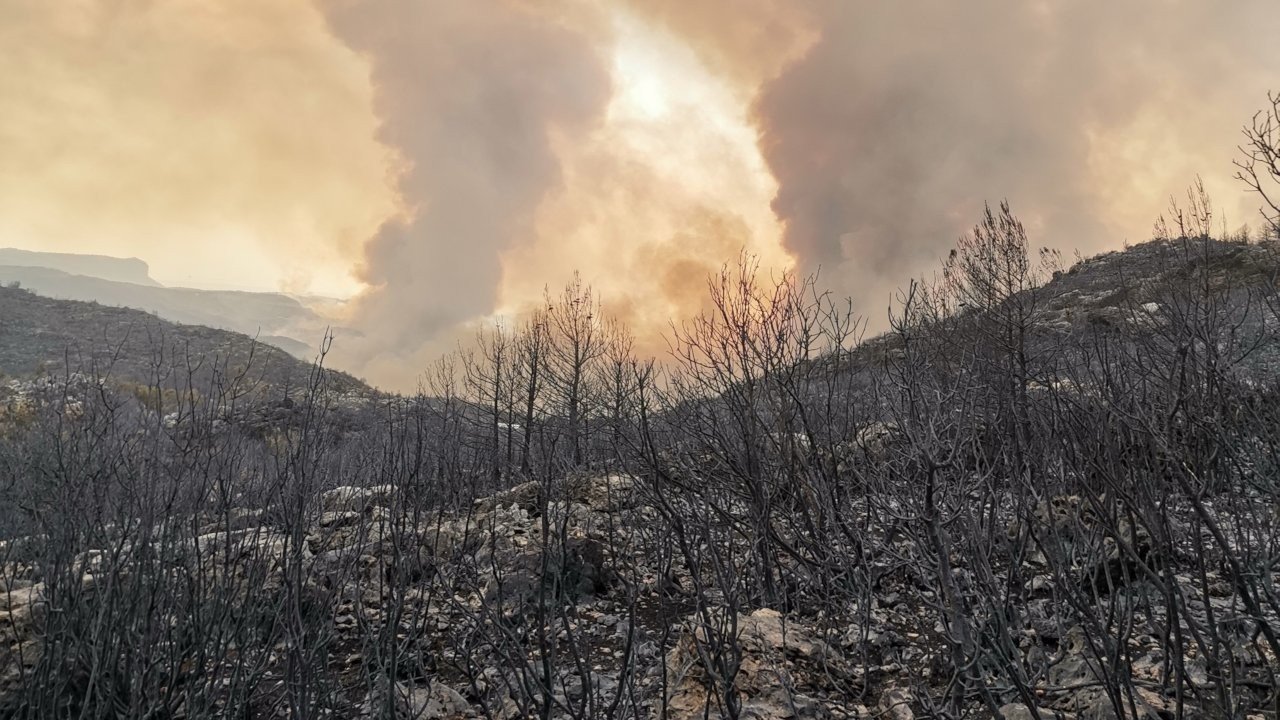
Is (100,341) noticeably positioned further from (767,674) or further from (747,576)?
(767,674)

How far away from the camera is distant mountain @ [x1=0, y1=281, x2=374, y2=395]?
33.2m

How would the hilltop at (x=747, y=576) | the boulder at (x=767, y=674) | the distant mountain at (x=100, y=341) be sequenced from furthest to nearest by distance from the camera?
the distant mountain at (x=100, y=341)
the boulder at (x=767, y=674)
the hilltop at (x=747, y=576)

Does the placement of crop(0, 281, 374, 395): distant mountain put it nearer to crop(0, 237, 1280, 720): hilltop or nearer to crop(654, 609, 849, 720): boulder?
crop(0, 237, 1280, 720): hilltop

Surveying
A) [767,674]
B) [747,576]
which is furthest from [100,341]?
[767,674]

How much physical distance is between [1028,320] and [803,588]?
22.0 feet

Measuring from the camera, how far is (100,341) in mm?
39188

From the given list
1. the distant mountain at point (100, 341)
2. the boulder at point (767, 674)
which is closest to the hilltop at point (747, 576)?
the boulder at point (767, 674)

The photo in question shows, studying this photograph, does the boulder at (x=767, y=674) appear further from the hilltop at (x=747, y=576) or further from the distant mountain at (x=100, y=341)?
the distant mountain at (x=100, y=341)

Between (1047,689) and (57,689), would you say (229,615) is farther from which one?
(1047,689)

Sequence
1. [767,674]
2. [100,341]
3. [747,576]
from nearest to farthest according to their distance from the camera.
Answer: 1. [767,674]
2. [747,576]
3. [100,341]

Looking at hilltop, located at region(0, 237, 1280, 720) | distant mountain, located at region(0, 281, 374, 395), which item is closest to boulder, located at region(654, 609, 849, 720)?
hilltop, located at region(0, 237, 1280, 720)

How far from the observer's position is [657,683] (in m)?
4.27

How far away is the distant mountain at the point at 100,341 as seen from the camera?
109ft

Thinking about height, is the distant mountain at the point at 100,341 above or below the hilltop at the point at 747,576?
above
